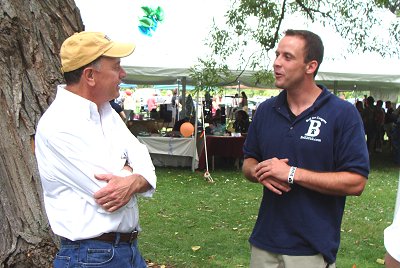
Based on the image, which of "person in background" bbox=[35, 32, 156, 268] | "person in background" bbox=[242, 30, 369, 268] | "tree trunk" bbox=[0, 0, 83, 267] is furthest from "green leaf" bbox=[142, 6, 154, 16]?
"person in background" bbox=[35, 32, 156, 268]

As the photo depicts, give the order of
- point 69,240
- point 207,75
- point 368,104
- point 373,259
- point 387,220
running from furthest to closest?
1. point 368,104
2. point 207,75
3. point 387,220
4. point 373,259
5. point 69,240

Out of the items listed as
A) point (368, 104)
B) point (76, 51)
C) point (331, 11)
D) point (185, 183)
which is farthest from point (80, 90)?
point (368, 104)

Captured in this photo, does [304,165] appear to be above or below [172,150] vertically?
above

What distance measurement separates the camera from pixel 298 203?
2.48 metres

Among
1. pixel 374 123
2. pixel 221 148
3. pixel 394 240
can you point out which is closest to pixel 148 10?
pixel 221 148

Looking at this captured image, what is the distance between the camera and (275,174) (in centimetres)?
240

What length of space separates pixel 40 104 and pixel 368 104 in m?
14.1

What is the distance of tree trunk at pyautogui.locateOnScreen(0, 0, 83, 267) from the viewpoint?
11.1 ft

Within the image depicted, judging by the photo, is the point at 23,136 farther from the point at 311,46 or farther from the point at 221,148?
the point at 221,148

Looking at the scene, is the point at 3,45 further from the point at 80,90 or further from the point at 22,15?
the point at 80,90

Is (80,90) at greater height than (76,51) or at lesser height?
lesser

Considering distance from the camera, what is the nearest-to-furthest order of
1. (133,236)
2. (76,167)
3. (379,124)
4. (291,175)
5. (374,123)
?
(76,167) → (133,236) → (291,175) → (374,123) → (379,124)

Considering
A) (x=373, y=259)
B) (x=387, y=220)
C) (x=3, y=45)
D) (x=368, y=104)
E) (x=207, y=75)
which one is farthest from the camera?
(x=368, y=104)

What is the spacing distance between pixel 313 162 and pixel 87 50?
1193 mm
